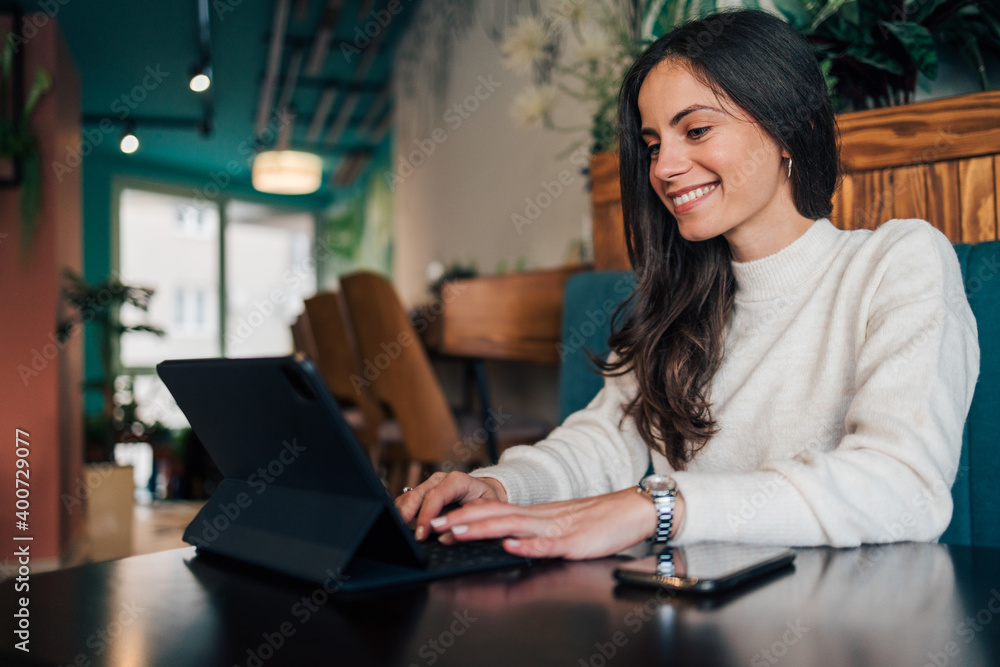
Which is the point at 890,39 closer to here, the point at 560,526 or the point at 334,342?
the point at 560,526

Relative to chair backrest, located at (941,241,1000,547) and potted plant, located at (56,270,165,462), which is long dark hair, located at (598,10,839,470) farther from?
potted plant, located at (56,270,165,462)

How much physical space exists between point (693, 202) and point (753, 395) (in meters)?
0.27

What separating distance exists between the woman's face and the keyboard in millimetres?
613

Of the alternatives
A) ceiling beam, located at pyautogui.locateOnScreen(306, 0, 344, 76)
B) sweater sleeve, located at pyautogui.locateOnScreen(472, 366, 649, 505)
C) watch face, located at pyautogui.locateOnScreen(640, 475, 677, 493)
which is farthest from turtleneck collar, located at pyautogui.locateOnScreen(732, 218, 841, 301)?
ceiling beam, located at pyautogui.locateOnScreen(306, 0, 344, 76)

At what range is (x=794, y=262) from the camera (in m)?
1.08

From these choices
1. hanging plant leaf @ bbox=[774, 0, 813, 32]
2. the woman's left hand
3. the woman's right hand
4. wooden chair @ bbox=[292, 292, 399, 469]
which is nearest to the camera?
the woman's left hand

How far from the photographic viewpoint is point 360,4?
4988 millimetres

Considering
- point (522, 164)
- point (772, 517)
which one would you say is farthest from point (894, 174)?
point (522, 164)

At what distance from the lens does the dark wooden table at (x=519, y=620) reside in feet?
1.33

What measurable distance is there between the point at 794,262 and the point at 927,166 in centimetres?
35

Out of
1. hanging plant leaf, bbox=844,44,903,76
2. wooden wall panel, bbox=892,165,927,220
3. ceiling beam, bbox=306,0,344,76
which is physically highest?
ceiling beam, bbox=306,0,344,76

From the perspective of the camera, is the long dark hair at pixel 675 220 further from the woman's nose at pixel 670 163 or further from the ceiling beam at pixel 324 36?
the ceiling beam at pixel 324 36

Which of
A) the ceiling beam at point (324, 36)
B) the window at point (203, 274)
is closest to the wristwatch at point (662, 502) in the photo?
the ceiling beam at point (324, 36)

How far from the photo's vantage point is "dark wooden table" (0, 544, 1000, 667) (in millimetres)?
404
